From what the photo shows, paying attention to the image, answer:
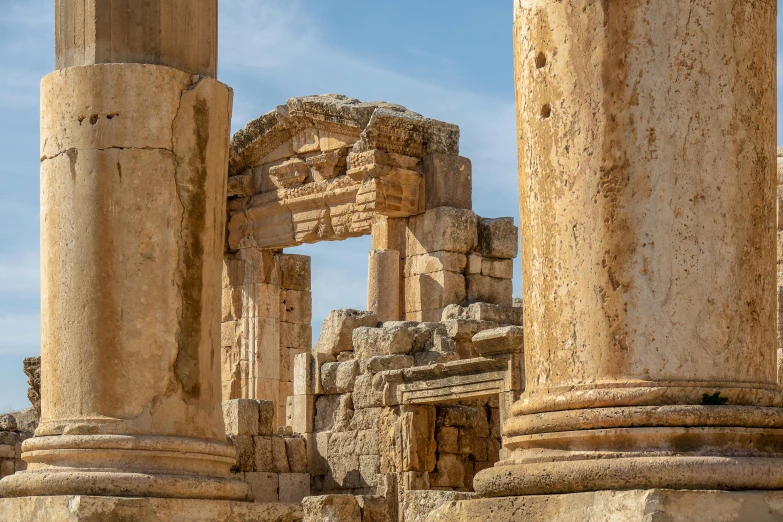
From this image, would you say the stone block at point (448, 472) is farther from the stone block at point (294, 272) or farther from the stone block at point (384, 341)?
the stone block at point (294, 272)

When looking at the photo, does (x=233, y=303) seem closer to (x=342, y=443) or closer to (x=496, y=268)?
(x=496, y=268)

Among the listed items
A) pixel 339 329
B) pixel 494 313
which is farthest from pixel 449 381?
pixel 494 313

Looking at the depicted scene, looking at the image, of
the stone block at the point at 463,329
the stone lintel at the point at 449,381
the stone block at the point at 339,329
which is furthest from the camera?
the stone block at the point at 339,329

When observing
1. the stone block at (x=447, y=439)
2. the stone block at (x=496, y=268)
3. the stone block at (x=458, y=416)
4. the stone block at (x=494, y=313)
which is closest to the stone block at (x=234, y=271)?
the stone block at (x=496, y=268)

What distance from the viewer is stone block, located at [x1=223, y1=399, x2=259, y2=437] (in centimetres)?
1617

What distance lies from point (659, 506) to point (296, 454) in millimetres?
11879

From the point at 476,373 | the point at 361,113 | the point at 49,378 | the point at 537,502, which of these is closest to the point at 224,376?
the point at 361,113

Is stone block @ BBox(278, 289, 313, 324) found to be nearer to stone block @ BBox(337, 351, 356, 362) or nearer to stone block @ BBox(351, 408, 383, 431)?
stone block @ BBox(337, 351, 356, 362)

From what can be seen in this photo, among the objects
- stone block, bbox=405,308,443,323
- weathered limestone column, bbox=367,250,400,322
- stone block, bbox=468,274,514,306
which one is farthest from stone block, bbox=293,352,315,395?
stone block, bbox=468,274,514,306

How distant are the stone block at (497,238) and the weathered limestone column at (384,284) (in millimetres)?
1316

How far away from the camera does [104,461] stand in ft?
22.9

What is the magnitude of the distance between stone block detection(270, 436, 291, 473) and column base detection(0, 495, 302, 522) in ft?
29.1

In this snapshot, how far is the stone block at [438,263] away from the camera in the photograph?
20891 mm

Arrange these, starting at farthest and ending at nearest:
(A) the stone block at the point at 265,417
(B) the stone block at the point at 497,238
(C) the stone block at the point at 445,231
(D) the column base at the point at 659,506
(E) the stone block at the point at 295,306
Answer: (E) the stone block at the point at 295,306 → (B) the stone block at the point at 497,238 → (C) the stone block at the point at 445,231 → (A) the stone block at the point at 265,417 → (D) the column base at the point at 659,506
